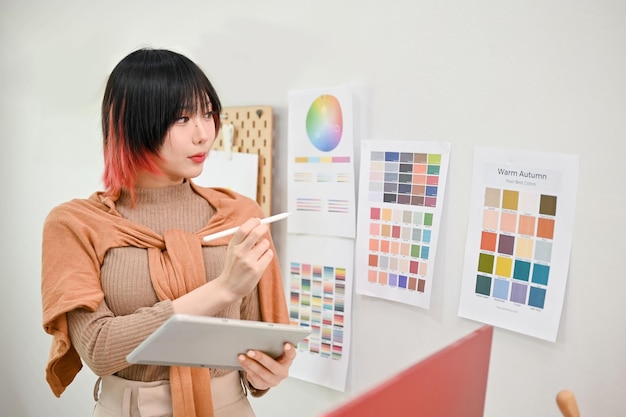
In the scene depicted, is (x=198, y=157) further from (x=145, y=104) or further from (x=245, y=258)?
(x=245, y=258)

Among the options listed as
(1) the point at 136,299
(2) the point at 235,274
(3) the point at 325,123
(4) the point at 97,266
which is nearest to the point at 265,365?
(2) the point at 235,274

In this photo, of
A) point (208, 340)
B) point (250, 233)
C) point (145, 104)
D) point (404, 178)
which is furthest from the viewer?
point (404, 178)

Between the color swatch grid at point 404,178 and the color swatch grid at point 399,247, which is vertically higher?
the color swatch grid at point 404,178

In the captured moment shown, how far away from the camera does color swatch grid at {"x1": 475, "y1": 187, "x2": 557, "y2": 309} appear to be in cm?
101

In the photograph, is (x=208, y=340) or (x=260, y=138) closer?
(x=208, y=340)

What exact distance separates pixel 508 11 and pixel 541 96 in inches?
6.9

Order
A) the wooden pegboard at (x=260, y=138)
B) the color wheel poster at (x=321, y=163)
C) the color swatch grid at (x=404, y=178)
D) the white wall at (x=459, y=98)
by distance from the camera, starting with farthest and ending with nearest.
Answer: the wooden pegboard at (x=260, y=138)
the color wheel poster at (x=321, y=163)
the color swatch grid at (x=404, y=178)
the white wall at (x=459, y=98)

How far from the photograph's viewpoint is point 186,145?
111cm

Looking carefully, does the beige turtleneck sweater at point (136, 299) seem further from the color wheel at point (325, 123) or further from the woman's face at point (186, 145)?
the color wheel at point (325, 123)

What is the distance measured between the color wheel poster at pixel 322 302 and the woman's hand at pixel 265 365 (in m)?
0.29

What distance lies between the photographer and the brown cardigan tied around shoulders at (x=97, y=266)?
1055 millimetres

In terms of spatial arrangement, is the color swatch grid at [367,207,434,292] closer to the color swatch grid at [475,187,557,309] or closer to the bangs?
the color swatch grid at [475,187,557,309]

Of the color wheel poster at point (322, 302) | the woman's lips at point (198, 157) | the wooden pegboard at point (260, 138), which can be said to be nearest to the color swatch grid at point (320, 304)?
the color wheel poster at point (322, 302)

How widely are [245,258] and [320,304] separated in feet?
Answer: 1.50
